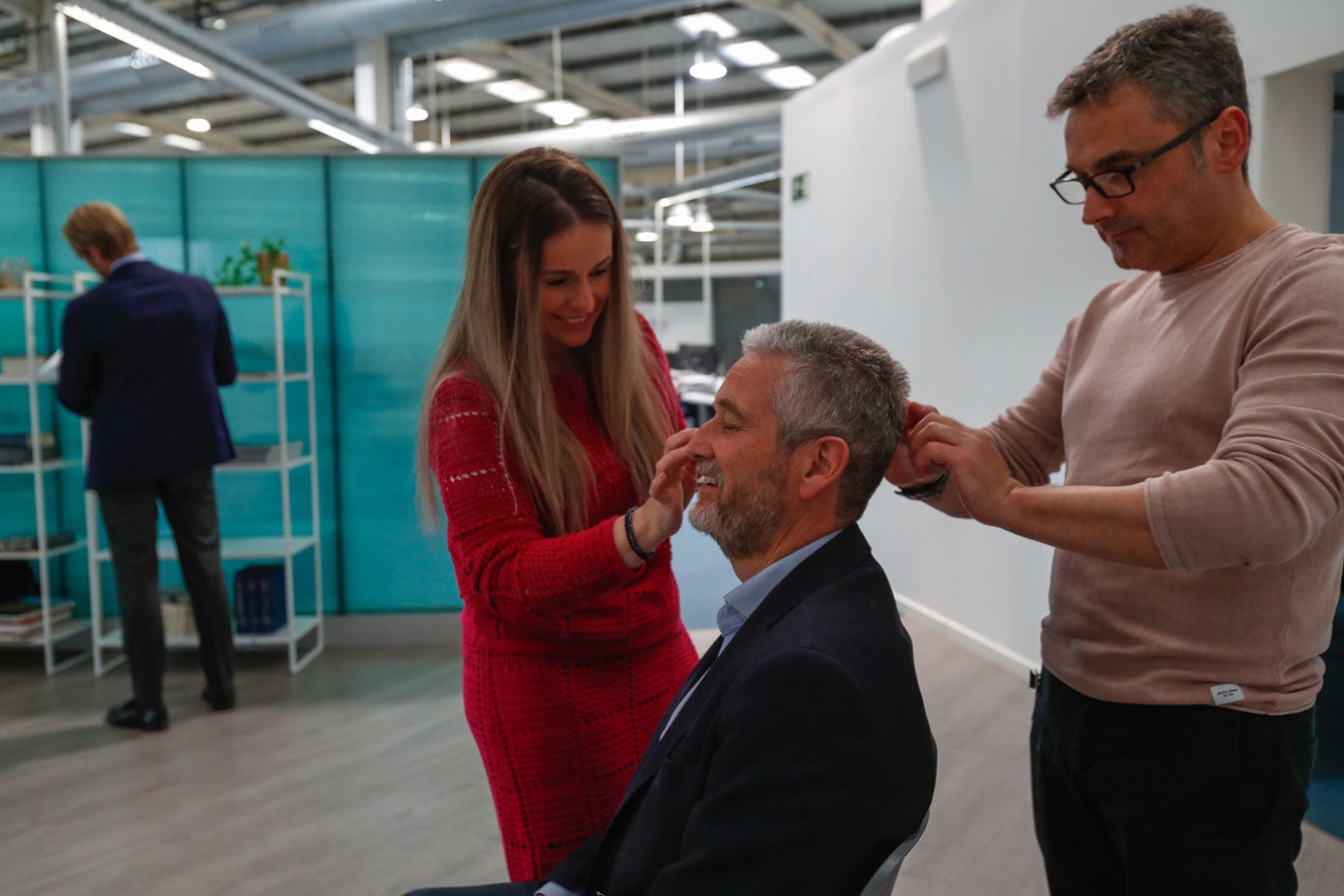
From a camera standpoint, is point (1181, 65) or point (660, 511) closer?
point (1181, 65)

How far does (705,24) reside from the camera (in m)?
9.03

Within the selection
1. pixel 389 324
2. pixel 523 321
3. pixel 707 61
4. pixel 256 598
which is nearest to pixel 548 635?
pixel 523 321

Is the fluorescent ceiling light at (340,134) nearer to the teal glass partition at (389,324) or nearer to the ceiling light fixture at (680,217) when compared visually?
the teal glass partition at (389,324)

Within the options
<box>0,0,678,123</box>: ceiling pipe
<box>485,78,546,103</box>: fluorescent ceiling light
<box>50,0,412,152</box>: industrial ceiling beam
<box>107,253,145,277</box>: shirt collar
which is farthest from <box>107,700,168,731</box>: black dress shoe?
<box>485,78,546,103</box>: fluorescent ceiling light

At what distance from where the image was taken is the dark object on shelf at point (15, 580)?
16.1 feet

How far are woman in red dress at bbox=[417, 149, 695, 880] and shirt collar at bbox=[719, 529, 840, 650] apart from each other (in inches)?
6.5

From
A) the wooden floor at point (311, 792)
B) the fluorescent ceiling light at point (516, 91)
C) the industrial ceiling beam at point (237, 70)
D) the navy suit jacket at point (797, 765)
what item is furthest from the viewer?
the fluorescent ceiling light at point (516, 91)

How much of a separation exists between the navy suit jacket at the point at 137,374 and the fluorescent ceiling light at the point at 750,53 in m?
8.15

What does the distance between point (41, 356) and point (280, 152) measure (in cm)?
164

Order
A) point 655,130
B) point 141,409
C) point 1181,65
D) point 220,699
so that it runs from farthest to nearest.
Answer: point 655,130 → point 220,699 → point 141,409 → point 1181,65

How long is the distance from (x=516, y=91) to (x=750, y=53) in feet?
11.1

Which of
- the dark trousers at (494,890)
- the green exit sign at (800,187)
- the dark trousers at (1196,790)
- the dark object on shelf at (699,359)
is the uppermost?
the green exit sign at (800,187)

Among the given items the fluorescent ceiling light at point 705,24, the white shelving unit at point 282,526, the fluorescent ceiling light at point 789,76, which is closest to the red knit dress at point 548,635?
the white shelving unit at point 282,526

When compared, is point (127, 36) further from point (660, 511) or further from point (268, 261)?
point (660, 511)
